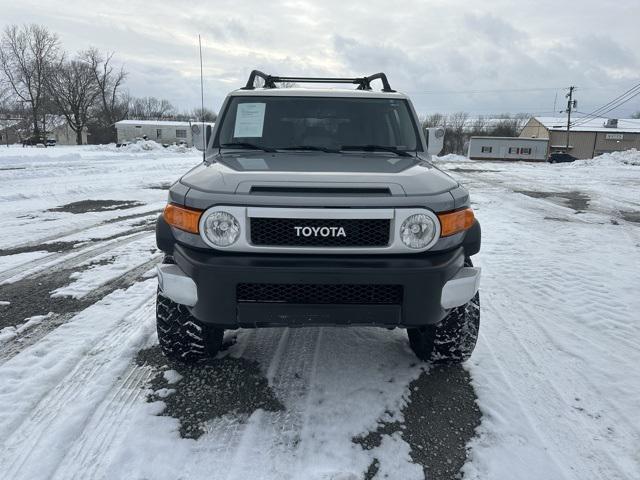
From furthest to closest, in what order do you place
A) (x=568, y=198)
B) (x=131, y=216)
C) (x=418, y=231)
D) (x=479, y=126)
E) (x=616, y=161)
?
(x=479, y=126) → (x=616, y=161) → (x=568, y=198) → (x=131, y=216) → (x=418, y=231)

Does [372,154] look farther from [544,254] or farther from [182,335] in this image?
[544,254]

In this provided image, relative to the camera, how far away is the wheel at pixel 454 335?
9.43ft

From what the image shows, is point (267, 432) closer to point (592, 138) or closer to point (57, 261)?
point (57, 261)

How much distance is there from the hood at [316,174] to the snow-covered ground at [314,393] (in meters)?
1.26

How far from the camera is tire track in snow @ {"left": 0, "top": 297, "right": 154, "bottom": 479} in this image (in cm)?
216

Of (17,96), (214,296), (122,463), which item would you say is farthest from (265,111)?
(17,96)

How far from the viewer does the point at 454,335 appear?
289 cm

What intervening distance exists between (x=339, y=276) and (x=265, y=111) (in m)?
1.94

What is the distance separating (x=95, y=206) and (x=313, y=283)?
8.29m

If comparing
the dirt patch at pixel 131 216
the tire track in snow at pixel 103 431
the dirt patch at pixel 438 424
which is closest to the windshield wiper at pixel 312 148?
the dirt patch at pixel 438 424

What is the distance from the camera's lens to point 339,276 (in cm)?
236

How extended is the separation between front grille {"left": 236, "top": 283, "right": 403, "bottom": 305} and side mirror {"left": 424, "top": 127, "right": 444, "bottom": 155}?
199 cm

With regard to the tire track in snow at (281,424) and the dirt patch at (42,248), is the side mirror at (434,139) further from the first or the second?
the dirt patch at (42,248)

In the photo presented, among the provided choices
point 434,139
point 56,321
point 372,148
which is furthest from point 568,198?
point 56,321
